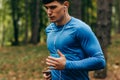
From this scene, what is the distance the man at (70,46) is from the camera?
3910 mm

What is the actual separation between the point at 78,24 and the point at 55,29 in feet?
1.12

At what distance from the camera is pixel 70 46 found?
4.13m

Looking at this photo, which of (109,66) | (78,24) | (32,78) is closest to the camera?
(78,24)

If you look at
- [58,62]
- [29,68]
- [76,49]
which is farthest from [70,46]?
[29,68]

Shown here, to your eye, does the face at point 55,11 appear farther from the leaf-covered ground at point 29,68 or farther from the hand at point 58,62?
the leaf-covered ground at point 29,68

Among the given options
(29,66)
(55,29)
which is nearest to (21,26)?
(29,66)

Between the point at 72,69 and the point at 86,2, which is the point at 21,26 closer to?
the point at 86,2

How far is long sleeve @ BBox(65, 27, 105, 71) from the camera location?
3.91 metres

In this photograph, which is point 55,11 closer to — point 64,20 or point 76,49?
point 64,20

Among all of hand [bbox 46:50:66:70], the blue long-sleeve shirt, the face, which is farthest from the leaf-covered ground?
Result: hand [bbox 46:50:66:70]

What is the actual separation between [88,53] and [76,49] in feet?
0.66

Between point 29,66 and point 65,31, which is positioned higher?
point 65,31

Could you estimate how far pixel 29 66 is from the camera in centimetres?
1630

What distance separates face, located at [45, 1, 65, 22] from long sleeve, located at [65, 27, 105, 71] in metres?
0.29
